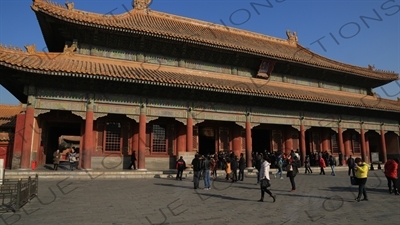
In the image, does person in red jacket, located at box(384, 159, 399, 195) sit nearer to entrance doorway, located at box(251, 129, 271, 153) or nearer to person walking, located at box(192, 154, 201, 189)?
person walking, located at box(192, 154, 201, 189)

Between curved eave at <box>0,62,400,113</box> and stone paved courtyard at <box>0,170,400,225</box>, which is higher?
curved eave at <box>0,62,400,113</box>

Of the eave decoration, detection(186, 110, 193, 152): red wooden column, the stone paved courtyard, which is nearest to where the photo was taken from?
the stone paved courtyard

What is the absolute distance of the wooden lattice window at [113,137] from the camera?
1752 centimetres

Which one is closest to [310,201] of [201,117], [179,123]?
[201,117]

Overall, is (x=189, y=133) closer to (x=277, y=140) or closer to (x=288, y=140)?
(x=277, y=140)

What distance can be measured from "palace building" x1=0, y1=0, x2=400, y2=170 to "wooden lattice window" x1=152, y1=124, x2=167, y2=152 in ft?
0.21

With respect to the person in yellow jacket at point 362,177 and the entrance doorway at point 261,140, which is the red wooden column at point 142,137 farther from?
the person in yellow jacket at point 362,177

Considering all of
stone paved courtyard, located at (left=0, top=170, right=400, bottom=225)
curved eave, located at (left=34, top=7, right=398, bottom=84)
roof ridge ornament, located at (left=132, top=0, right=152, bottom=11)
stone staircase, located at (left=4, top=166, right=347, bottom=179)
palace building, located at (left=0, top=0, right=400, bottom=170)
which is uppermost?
roof ridge ornament, located at (left=132, top=0, right=152, bottom=11)

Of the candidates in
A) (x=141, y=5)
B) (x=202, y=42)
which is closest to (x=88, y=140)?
(x=202, y=42)

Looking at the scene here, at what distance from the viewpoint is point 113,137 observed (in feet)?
58.1

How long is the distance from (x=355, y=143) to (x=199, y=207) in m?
22.6

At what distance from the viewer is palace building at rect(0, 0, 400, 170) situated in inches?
595

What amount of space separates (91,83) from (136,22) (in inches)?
241

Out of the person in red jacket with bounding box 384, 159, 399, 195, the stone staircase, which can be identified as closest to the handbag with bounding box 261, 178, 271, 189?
the person in red jacket with bounding box 384, 159, 399, 195
